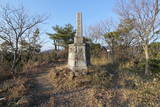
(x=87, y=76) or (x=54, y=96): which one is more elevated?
(x=87, y=76)

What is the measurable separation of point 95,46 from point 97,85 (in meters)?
9.44

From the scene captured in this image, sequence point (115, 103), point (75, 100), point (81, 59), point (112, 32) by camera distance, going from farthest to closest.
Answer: point (112, 32) → point (81, 59) → point (75, 100) → point (115, 103)

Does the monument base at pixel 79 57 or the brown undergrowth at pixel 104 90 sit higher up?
the monument base at pixel 79 57

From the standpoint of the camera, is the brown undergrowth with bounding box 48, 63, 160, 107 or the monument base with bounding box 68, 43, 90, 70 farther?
the monument base with bounding box 68, 43, 90, 70

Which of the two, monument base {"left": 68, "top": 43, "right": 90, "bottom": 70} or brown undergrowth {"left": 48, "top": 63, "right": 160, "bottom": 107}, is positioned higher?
monument base {"left": 68, "top": 43, "right": 90, "bottom": 70}

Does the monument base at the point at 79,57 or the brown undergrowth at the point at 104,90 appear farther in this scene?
the monument base at the point at 79,57

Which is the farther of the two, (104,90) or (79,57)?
(79,57)

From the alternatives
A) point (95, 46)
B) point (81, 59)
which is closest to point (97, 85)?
point (81, 59)

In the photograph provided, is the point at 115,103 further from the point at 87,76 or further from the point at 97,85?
the point at 87,76

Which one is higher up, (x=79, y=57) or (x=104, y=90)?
(x=79, y=57)

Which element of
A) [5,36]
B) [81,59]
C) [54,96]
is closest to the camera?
[54,96]

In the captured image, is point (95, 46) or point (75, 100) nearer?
point (75, 100)

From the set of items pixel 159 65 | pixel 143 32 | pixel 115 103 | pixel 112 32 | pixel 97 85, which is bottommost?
pixel 115 103

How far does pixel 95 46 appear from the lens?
12836 millimetres
